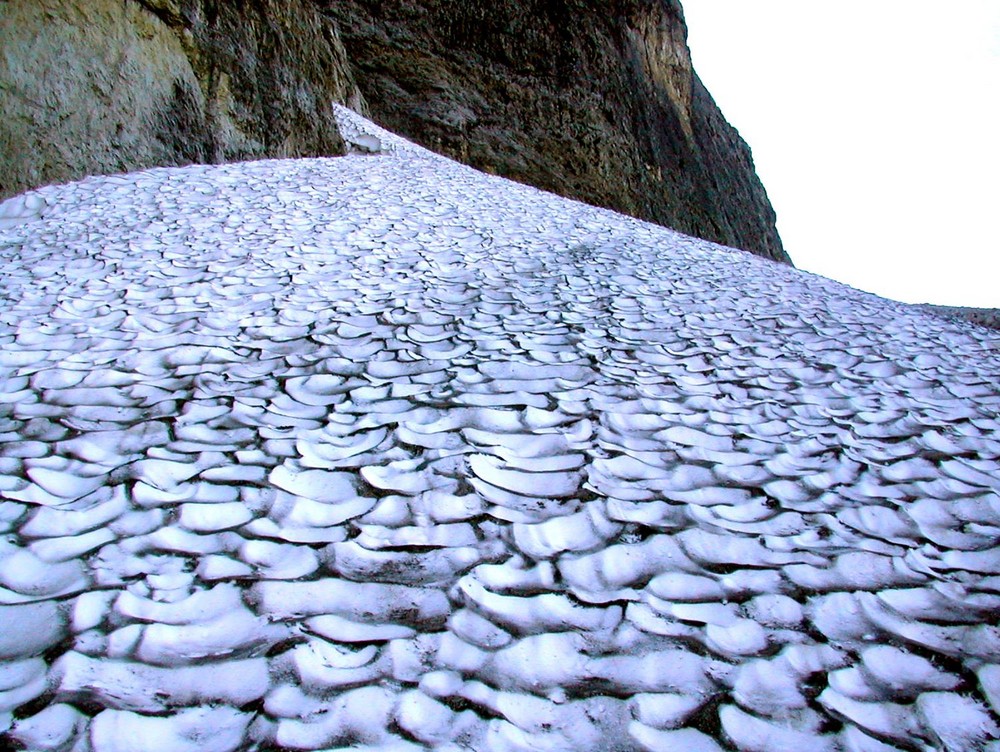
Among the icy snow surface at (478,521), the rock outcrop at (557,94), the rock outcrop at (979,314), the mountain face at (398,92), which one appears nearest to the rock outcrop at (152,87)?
the mountain face at (398,92)

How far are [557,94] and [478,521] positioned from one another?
8664 mm

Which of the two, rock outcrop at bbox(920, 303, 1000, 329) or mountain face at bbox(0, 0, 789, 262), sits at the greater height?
mountain face at bbox(0, 0, 789, 262)

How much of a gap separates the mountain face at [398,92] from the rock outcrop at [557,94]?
2 cm

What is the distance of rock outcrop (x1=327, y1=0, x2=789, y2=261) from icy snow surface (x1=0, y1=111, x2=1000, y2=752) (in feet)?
20.8

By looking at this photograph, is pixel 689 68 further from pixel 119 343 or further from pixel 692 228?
pixel 119 343

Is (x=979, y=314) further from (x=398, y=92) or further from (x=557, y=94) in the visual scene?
(x=398, y=92)

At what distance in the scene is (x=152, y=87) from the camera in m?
3.58

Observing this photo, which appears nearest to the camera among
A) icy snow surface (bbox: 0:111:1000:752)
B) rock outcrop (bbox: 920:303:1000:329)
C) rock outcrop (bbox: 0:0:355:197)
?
icy snow surface (bbox: 0:111:1000:752)

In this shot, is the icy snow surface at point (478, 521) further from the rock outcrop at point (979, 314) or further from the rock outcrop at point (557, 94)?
the rock outcrop at point (557, 94)

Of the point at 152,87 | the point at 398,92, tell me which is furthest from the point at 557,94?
the point at 152,87

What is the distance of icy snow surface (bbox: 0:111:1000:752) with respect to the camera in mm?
755

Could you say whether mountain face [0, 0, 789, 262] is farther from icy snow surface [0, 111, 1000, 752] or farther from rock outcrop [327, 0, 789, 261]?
icy snow surface [0, 111, 1000, 752]

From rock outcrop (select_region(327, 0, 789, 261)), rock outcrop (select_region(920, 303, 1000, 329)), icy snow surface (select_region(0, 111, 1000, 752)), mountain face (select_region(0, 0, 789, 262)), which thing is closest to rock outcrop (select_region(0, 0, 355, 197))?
mountain face (select_region(0, 0, 789, 262))

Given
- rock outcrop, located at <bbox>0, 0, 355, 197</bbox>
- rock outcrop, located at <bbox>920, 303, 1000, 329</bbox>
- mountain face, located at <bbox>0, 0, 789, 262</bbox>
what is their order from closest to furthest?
rock outcrop, located at <bbox>0, 0, 355, 197</bbox>
mountain face, located at <bbox>0, 0, 789, 262</bbox>
rock outcrop, located at <bbox>920, 303, 1000, 329</bbox>
